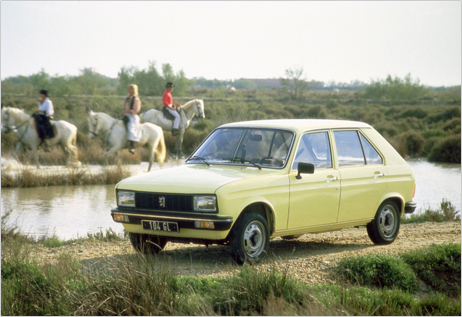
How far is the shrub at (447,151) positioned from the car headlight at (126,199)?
23926mm

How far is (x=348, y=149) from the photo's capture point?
902 cm

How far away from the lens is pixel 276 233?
787cm

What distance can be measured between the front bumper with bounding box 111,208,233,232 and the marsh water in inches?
139

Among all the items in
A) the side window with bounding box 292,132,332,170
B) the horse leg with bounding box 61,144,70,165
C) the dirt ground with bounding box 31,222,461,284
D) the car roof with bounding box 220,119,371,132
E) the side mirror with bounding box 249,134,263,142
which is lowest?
the horse leg with bounding box 61,144,70,165

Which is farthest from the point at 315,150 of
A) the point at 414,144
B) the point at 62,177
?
the point at 414,144

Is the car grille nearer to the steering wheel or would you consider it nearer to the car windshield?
the car windshield

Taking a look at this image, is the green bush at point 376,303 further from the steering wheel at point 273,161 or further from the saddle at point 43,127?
the saddle at point 43,127

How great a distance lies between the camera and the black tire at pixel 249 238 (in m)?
7.34

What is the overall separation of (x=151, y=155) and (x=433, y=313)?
1900cm

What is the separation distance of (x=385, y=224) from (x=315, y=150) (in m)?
1.85

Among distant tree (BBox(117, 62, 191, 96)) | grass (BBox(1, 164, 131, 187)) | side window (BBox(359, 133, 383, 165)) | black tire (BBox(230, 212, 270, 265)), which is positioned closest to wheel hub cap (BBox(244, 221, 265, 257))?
black tire (BBox(230, 212, 270, 265))

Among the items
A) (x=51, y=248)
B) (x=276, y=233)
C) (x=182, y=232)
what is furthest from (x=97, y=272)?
(x=51, y=248)

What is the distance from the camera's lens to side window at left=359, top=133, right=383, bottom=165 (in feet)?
30.4

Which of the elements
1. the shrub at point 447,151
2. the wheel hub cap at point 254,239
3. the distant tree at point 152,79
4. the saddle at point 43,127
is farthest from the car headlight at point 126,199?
the distant tree at point 152,79
